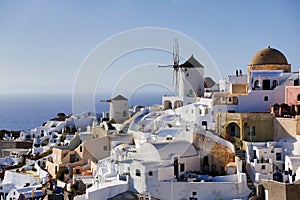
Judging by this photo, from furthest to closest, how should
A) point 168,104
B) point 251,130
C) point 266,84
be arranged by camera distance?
point 168,104 → point 266,84 → point 251,130

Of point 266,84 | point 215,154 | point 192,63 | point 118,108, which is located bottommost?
point 215,154

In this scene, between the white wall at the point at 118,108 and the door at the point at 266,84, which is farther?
the white wall at the point at 118,108

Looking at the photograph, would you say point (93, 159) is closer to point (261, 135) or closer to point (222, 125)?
point (222, 125)

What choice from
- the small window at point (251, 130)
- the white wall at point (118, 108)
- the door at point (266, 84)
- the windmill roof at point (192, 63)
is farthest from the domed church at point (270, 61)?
the white wall at point (118, 108)

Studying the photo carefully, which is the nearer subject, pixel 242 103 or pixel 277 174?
pixel 277 174

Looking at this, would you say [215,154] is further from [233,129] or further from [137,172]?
[137,172]

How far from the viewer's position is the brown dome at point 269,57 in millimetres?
24422

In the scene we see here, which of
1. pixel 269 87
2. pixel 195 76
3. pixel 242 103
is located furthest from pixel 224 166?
pixel 195 76

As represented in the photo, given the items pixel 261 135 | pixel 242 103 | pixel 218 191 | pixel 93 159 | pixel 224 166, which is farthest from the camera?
pixel 93 159

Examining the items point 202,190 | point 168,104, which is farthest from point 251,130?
point 168,104

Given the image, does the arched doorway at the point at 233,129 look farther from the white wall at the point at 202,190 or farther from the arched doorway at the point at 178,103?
the arched doorway at the point at 178,103

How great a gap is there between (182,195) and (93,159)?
26.8 ft

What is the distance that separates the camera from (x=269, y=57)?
2452 centimetres

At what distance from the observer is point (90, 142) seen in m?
24.2
